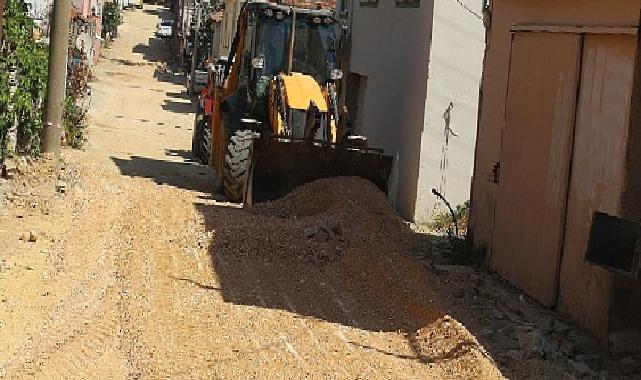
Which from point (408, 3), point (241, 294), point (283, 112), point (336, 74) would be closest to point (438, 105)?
point (336, 74)

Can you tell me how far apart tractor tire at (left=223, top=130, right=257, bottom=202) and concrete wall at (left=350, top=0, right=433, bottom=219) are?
8.32 ft

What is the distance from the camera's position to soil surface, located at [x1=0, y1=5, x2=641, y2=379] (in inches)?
317

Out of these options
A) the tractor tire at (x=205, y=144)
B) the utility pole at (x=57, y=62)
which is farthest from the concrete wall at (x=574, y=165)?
the tractor tire at (x=205, y=144)

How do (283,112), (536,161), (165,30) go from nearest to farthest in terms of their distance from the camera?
(536,161), (283,112), (165,30)

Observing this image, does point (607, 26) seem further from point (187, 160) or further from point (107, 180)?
point (187, 160)

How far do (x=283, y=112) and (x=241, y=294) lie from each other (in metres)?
6.34

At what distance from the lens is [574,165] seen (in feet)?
34.6

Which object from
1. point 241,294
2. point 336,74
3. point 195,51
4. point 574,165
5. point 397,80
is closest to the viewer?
point 241,294

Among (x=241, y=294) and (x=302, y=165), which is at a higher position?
(x=302, y=165)

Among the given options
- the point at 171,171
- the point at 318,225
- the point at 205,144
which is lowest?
the point at 171,171

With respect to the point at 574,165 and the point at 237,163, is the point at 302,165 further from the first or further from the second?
the point at 574,165

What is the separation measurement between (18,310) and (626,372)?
4.75 metres

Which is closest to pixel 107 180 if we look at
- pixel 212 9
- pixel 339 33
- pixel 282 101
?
pixel 282 101

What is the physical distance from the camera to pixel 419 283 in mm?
11164
